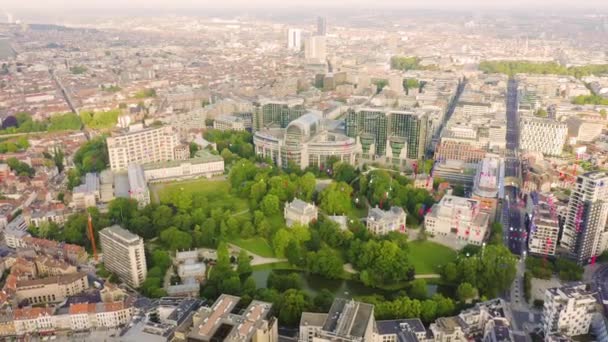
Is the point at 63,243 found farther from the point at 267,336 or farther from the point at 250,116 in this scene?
the point at 250,116

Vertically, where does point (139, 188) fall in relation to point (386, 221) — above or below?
above

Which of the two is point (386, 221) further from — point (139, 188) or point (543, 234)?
point (139, 188)

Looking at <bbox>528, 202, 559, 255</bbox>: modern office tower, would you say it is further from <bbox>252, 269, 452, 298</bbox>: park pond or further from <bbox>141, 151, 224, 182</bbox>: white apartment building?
<bbox>141, 151, 224, 182</bbox>: white apartment building

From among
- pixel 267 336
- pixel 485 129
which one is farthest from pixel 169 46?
pixel 267 336

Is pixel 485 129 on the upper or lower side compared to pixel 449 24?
lower

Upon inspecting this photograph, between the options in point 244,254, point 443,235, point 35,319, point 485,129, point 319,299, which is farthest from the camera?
point 485,129

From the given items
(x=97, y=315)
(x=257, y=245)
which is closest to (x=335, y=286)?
(x=257, y=245)

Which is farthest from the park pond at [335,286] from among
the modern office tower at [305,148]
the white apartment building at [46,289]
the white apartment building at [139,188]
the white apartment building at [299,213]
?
the modern office tower at [305,148]
